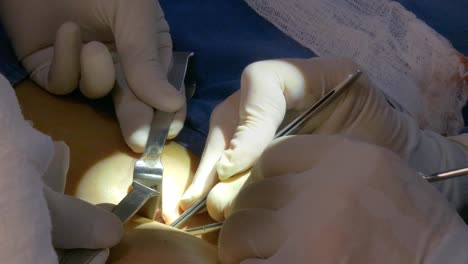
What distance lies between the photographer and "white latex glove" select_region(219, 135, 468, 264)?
1.56 feet

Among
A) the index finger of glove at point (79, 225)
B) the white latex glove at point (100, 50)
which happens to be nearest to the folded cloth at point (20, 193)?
the index finger of glove at point (79, 225)

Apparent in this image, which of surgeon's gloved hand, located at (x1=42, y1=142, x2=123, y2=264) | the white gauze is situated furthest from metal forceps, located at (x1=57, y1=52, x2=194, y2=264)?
the white gauze

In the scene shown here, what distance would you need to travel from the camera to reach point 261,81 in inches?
25.9

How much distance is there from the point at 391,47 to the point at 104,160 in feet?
1.70

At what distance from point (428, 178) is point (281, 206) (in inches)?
6.4

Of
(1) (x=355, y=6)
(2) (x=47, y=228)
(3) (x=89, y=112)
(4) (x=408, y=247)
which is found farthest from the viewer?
(1) (x=355, y=6)

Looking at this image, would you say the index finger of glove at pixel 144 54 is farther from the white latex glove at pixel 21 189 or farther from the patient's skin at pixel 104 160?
the white latex glove at pixel 21 189

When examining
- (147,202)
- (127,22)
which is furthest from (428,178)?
(127,22)

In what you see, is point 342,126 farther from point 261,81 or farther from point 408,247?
point 408,247

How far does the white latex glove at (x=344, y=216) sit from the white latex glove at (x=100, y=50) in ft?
0.57

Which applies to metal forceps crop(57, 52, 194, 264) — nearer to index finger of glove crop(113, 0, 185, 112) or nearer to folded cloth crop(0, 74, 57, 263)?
index finger of glove crop(113, 0, 185, 112)

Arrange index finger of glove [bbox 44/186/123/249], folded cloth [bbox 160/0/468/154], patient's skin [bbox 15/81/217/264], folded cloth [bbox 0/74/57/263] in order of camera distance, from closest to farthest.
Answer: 1. folded cloth [bbox 0/74/57/263]
2. index finger of glove [bbox 44/186/123/249]
3. patient's skin [bbox 15/81/217/264]
4. folded cloth [bbox 160/0/468/154]

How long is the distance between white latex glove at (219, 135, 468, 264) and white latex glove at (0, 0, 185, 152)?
0.17 m

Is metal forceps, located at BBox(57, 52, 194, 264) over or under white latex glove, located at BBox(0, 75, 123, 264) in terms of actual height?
under
